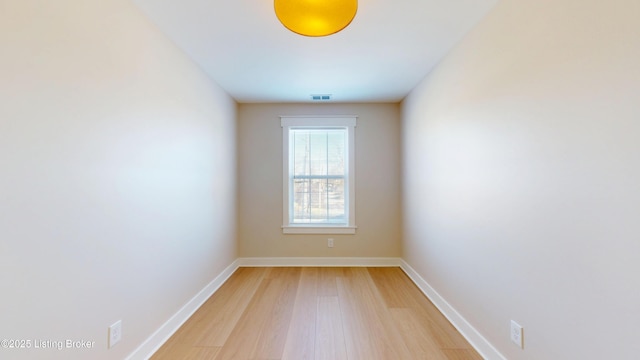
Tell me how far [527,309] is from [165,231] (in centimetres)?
248

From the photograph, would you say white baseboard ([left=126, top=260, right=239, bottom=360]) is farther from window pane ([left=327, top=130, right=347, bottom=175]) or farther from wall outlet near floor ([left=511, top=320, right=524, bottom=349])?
wall outlet near floor ([left=511, top=320, right=524, bottom=349])

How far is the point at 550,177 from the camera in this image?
1.37 m

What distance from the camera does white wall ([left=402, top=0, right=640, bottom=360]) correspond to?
1.06m

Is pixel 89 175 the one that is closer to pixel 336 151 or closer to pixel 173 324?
pixel 173 324

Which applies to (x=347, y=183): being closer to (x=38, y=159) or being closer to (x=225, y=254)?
(x=225, y=254)

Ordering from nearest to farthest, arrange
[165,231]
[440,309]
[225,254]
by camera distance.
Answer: [165,231]
[440,309]
[225,254]

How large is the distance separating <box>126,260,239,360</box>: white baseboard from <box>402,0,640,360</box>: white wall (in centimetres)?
236

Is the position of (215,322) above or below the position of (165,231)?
below

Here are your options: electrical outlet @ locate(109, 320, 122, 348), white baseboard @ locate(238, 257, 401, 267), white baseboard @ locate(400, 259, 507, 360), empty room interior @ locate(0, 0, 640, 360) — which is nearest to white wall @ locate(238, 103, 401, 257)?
white baseboard @ locate(238, 257, 401, 267)

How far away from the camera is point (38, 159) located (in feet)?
3.92

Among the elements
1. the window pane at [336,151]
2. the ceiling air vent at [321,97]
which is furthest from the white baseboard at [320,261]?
the ceiling air vent at [321,97]

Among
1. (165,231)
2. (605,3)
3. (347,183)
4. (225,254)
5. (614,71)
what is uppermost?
(605,3)

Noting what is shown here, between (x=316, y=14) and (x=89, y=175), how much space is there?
147 centimetres

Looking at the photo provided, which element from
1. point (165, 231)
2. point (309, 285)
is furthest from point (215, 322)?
point (309, 285)
